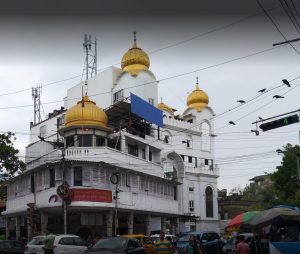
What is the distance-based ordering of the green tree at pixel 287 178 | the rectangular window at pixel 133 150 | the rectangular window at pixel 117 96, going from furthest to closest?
1. the rectangular window at pixel 117 96
2. the green tree at pixel 287 178
3. the rectangular window at pixel 133 150

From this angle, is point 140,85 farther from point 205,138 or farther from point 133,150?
point 205,138

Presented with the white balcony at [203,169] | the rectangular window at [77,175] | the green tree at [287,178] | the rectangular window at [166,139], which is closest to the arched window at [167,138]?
the rectangular window at [166,139]

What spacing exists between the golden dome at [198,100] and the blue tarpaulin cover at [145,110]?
17.0 m

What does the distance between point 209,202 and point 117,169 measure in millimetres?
A: 23897

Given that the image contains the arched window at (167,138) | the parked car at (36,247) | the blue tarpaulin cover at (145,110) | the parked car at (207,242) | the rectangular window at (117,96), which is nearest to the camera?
the parked car at (36,247)

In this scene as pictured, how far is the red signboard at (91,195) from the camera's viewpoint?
39.3 meters

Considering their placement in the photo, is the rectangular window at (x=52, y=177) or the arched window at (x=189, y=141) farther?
the arched window at (x=189, y=141)

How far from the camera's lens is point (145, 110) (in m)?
47.5

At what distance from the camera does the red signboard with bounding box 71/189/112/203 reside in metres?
39.3

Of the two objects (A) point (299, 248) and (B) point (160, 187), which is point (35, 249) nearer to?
(A) point (299, 248)

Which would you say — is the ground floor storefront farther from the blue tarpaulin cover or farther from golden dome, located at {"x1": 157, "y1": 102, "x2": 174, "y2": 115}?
golden dome, located at {"x1": 157, "y1": 102, "x2": 174, "y2": 115}

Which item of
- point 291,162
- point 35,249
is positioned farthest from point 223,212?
point 35,249

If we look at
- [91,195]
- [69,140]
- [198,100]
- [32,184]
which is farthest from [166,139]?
[91,195]

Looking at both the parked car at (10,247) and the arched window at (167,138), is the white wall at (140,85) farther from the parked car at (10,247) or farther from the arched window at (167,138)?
the parked car at (10,247)
